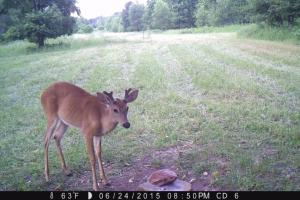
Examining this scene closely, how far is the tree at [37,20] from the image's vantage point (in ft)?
74.8

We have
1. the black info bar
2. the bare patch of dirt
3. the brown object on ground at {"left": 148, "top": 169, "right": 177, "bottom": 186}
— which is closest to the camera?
the black info bar

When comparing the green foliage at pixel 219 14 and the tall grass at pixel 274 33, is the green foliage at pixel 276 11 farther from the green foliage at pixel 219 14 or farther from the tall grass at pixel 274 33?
the green foliage at pixel 219 14

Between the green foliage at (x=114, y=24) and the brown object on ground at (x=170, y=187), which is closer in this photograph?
the brown object on ground at (x=170, y=187)

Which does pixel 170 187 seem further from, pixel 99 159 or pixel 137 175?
pixel 99 159

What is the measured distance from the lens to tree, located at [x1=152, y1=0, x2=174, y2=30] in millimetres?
52500

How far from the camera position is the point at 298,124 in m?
7.01

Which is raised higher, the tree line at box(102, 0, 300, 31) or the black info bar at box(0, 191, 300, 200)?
the tree line at box(102, 0, 300, 31)

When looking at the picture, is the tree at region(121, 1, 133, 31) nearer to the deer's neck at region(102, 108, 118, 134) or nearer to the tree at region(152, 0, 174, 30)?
the tree at region(152, 0, 174, 30)

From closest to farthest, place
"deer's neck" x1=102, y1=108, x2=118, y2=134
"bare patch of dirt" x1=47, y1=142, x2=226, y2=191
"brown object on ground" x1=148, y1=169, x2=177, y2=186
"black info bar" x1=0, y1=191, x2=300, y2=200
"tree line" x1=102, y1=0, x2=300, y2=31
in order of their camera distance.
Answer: "black info bar" x1=0, y1=191, x2=300, y2=200, "brown object on ground" x1=148, y1=169, x2=177, y2=186, "deer's neck" x1=102, y1=108, x2=118, y2=134, "bare patch of dirt" x1=47, y1=142, x2=226, y2=191, "tree line" x1=102, y1=0, x2=300, y2=31

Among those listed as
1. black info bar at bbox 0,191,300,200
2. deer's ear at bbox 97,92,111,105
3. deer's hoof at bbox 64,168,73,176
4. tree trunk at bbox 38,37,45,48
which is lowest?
deer's hoof at bbox 64,168,73,176

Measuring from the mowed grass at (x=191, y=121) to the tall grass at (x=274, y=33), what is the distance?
5392mm

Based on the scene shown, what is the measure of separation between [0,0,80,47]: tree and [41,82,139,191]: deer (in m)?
18.0

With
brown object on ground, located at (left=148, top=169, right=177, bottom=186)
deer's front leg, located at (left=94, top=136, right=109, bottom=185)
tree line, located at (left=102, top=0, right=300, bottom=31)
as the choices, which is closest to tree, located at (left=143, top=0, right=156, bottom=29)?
tree line, located at (left=102, top=0, right=300, bottom=31)

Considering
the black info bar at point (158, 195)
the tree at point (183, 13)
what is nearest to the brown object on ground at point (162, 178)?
the black info bar at point (158, 195)
